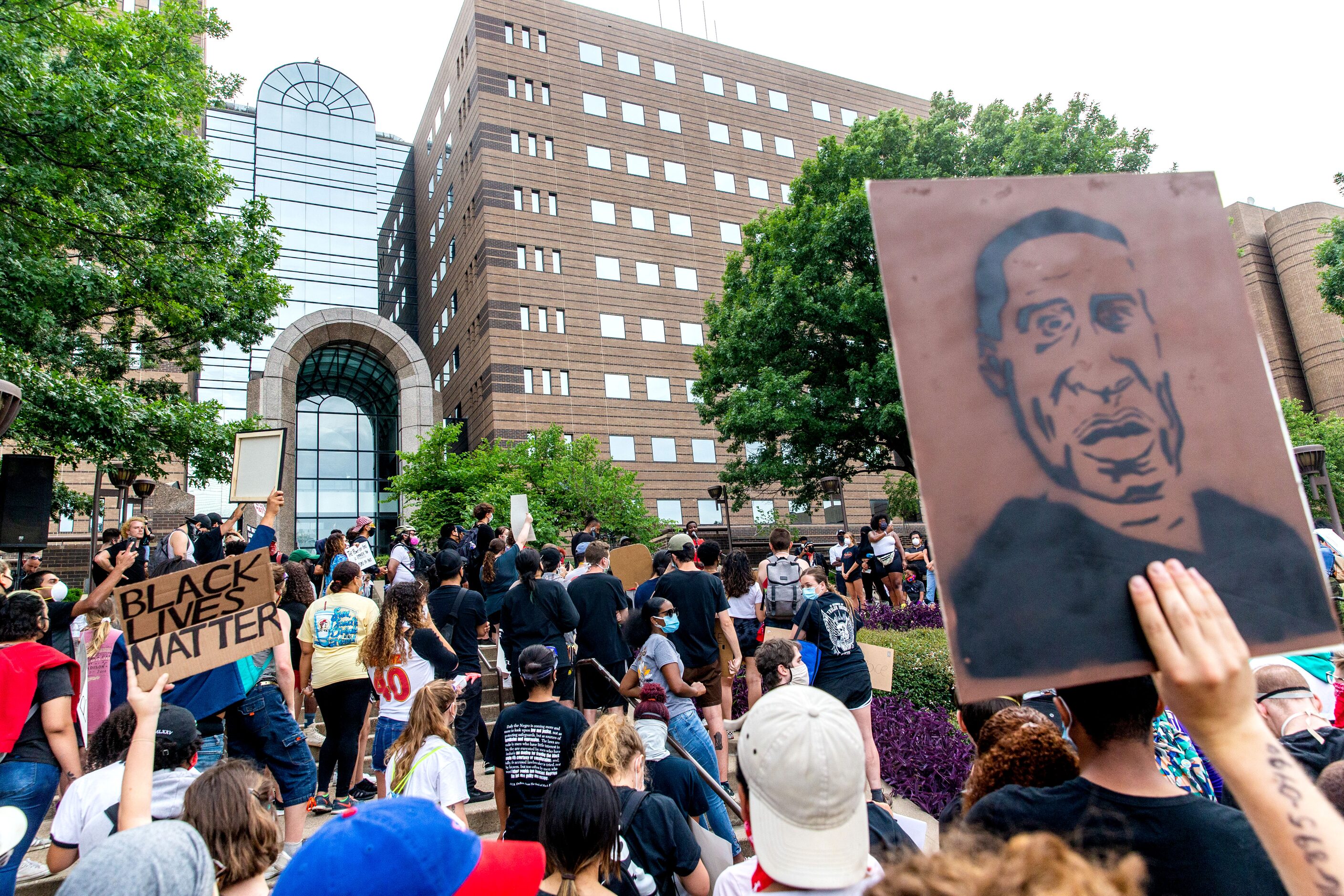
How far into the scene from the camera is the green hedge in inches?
348

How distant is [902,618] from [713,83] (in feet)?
130

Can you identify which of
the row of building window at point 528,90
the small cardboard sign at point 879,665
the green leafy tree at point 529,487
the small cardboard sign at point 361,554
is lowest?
the small cardboard sign at point 879,665

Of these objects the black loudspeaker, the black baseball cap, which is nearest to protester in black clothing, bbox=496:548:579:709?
the black baseball cap

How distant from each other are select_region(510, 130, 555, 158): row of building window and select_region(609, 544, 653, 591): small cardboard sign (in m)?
32.1

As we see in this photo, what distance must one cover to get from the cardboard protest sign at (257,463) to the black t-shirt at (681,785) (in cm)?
397

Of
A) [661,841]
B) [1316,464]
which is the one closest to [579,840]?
[661,841]

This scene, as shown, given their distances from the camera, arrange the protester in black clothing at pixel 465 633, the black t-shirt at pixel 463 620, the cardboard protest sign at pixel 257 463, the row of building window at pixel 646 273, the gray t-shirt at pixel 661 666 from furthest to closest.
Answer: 1. the row of building window at pixel 646 273
2. the black t-shirt at pixel 463 620
3. the protester in black clothing at pixel 465 633
4. the cardboard protest sign at pixel 257 463
5. the gray t-shirt at pixel 661 666

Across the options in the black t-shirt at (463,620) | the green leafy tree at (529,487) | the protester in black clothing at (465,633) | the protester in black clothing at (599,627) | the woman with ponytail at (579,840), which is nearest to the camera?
the woman with ponytail at (579,840)

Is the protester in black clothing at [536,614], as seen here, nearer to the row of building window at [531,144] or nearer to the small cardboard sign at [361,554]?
the small cardboard sign at [361,554]

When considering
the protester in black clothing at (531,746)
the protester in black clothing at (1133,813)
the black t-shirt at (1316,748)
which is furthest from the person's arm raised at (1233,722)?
the protester in black clothing at (531,746)

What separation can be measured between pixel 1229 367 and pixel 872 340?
68.9 feet

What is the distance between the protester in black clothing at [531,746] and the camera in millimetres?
4211

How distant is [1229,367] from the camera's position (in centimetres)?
162

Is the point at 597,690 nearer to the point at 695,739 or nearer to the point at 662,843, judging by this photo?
the point at 695,739
